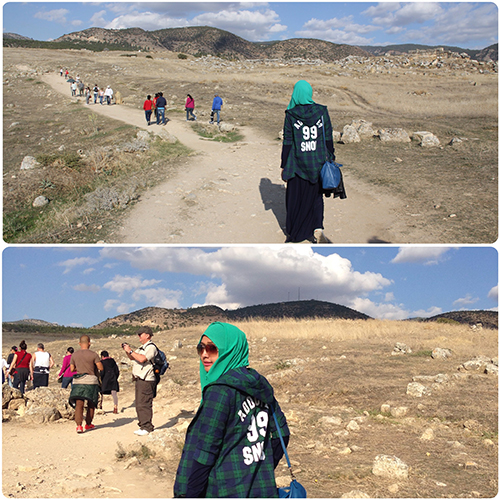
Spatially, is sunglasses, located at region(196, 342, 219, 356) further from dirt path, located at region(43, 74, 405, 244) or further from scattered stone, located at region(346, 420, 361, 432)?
dirt path, located at region(43, 74, 405, 244)

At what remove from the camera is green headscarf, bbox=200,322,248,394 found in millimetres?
2363

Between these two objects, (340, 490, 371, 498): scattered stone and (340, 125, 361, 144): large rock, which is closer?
(340, 490, 371, 498): scattered stone

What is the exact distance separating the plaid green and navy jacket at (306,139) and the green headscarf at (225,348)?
192 inches

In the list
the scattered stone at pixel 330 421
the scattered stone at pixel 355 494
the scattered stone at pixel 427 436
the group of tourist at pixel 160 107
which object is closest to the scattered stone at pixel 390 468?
the scattered stone at pixel 355 494

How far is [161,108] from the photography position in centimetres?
1820

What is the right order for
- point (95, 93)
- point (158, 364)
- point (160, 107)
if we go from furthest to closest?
1. point (95, 93)
2. point (160, 107)
3. point (158, 364)

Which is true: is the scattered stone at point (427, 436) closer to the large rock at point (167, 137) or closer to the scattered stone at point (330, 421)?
the scattered stone at point (330, 421)

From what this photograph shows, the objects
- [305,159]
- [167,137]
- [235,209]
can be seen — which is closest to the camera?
[305,159]

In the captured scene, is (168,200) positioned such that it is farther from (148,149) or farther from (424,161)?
(424,161)

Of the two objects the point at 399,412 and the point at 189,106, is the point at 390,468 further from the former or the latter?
Answer: the point at 189,106

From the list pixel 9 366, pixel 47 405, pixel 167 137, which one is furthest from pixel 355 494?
pixel 167 137

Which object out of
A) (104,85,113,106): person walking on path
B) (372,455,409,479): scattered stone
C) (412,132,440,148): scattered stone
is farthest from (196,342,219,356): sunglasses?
(104,85,113,106): person walking on path

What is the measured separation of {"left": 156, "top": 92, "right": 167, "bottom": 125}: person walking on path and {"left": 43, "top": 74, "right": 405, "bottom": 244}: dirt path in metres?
6.13

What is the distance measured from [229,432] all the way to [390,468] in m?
2.81
